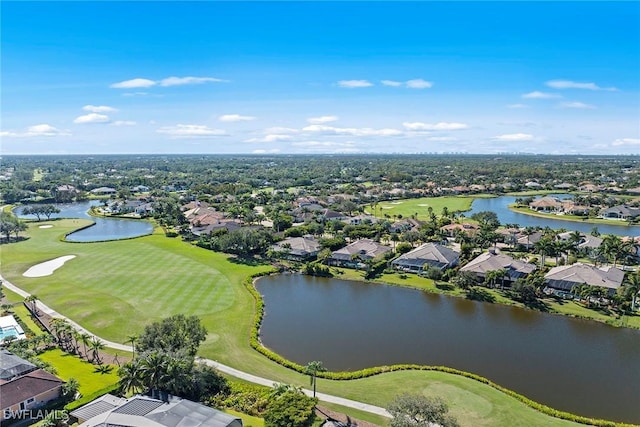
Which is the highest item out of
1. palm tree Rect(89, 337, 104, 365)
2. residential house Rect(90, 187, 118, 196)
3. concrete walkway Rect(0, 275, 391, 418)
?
residential house Rect(90, 187, 118, 196)

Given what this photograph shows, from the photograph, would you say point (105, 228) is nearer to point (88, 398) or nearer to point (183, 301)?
point (183, 301)

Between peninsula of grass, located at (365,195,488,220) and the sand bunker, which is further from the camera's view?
peninsula of grass, located at (365,195,488,220)

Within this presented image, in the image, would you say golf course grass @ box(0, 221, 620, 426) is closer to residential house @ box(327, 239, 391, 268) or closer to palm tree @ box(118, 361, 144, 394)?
palm tree @ box(118, 361, 144, 394)

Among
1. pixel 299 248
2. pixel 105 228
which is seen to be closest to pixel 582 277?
pixel 299 248

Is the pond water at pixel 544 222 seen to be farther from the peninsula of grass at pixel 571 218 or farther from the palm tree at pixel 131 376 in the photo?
the palm tree at pixel 131 376

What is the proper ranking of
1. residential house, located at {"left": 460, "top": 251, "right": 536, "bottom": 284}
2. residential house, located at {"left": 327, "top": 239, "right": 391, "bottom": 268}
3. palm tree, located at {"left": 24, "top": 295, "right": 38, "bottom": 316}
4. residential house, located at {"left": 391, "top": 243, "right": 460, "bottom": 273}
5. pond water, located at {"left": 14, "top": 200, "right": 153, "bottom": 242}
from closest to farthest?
palm tree, located at {"left": 24, "top": 295, "right": 38, "bottom": 316} < residential house, located at {"left": 460, "top": 251, "right": 536, "bottom": 284} < residential house, located at {"left": 391, "top": 243, "right": 460, "bottom": 273} < residential house, located at {"left": 327, "top": 239, "right": 391, "bottom": 268} < pond water, located at {"left": 14, "top": 200, "right": 153, "bottom": 242}

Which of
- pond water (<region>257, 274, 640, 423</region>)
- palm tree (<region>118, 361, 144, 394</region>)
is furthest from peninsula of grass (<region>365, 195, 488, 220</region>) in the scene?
palm tree (<region>118, 361, 144, 394</region>)

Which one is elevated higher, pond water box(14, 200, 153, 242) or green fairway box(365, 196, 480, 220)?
green fairway box(365, 196, 480, 220)
